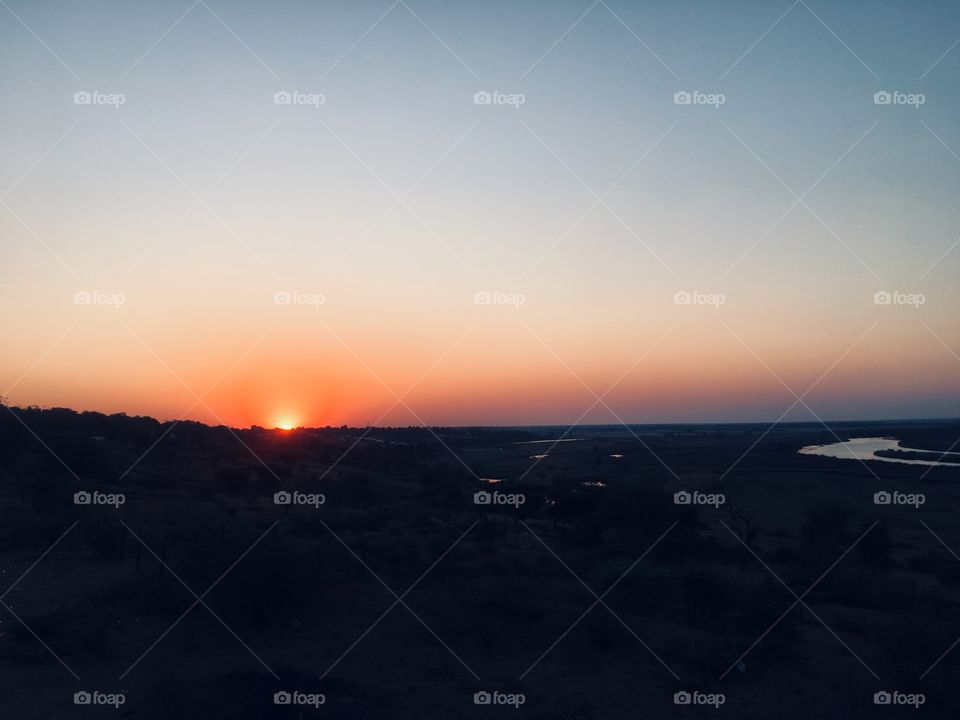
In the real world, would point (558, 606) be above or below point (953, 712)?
above

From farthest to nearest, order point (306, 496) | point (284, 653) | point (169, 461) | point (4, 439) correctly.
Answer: point (169, 461)
point (4, 439)
point (306, 496)
point (284, 653)

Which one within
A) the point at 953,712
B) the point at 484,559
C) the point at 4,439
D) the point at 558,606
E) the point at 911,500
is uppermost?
the point at 4,439

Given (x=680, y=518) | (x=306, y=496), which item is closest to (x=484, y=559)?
(x=680, y=518)

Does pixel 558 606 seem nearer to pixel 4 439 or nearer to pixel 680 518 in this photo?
pixel 680 518

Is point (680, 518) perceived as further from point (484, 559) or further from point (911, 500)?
point (911, 500)

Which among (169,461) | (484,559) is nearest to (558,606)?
(484,559)

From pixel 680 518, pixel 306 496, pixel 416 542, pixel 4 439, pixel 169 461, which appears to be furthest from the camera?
pixel 169 461

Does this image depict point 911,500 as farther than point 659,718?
Yes
